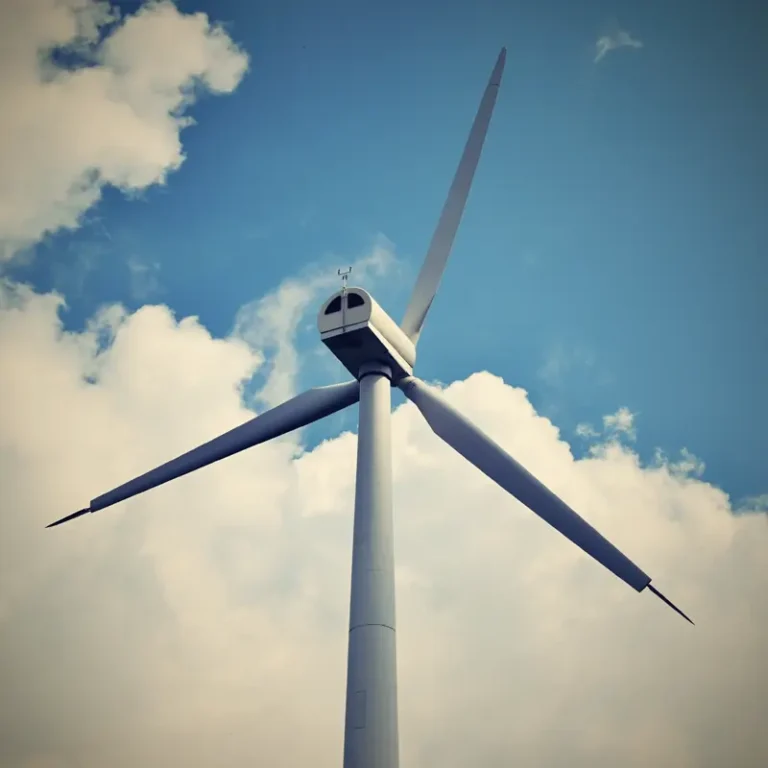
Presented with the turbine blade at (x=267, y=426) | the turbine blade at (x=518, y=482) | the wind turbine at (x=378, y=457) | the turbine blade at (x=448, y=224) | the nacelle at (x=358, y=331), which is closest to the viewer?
the wind turbine at (x=378, y=457)

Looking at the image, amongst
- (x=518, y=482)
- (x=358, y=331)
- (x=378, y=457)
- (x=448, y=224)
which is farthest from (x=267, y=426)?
(x=448, y=224)

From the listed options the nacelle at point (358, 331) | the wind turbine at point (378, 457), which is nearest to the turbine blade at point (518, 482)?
the wind turbine at point (378, 457)

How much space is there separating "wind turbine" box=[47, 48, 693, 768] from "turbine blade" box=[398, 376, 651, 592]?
3cm

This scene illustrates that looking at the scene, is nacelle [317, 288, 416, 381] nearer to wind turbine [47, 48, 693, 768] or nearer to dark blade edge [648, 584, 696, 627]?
wind turbine [47, 48, 693, 768]

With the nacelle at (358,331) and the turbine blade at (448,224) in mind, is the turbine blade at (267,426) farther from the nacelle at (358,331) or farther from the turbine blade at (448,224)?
the turbine blade at (448,224)

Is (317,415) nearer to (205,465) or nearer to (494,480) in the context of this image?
(205,465)

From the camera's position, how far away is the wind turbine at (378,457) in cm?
1605

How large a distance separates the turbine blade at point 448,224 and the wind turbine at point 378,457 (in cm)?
4

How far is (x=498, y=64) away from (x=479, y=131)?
361cm

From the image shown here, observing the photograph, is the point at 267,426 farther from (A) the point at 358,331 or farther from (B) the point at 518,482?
(B) the point at 518,482

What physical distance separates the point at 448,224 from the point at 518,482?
9.82m

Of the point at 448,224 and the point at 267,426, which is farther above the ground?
the point at 448,224

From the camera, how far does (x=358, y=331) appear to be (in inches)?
817

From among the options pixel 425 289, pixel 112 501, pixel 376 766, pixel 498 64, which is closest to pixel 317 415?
pixel 425 289
